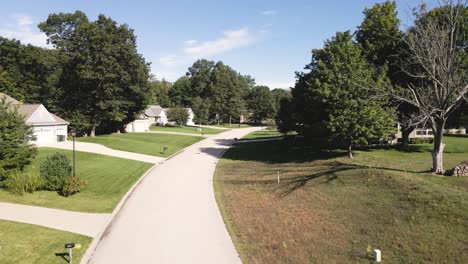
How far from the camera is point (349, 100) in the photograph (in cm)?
2797

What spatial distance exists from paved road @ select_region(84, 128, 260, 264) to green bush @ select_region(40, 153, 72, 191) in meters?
4.22

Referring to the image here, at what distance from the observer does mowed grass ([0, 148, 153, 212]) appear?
60.8 ft

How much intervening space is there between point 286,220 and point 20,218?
1186 centimetres

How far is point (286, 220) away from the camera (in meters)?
16.2

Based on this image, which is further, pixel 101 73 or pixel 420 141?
pixel 101 73

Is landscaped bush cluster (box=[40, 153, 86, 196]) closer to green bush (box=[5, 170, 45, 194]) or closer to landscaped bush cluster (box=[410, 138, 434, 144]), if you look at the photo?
green bush (box=[5, 170, 45, 194])

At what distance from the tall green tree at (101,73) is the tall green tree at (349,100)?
2941 centimetres

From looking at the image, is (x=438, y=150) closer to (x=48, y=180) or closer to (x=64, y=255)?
(x=64, y=255)

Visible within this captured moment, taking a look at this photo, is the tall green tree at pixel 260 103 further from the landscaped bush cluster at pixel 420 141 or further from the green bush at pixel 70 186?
the green bush at pixel 70 186

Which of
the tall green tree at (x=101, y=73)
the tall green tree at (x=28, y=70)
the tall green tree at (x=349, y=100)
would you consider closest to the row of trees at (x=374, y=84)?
the tall green tree at (x=349, y=100)

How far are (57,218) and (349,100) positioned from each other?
21.7m

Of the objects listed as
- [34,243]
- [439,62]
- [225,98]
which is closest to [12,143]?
[34,243]

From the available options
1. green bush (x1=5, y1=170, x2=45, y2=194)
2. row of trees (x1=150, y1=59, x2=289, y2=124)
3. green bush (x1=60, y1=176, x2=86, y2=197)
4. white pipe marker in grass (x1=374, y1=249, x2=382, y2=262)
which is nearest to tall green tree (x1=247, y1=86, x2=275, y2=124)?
row of trees (x1=150, y1=59, x2=289, y2=124)

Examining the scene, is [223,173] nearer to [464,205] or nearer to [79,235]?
[79,235]
